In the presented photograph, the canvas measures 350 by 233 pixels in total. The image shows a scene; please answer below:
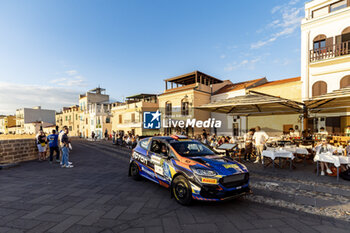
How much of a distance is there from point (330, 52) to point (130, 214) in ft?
54.8

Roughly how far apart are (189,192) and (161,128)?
71.6 feet

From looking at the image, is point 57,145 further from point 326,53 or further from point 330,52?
point 330,52

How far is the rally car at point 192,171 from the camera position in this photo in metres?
3.53

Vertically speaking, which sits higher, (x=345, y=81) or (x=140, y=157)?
(x=345, y=81)

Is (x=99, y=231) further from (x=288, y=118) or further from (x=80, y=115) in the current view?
(x=80, y=115)

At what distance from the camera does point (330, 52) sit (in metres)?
12.7

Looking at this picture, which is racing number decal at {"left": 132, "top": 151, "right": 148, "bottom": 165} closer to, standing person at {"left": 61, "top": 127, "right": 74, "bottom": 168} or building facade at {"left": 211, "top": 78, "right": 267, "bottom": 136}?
standing person at {"left": 61, "top": 127, "right": 74, "bottom": 168}

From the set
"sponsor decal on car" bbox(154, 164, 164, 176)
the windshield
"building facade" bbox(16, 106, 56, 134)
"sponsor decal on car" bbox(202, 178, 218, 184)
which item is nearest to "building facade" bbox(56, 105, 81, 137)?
"building facade" bbox(16, 106, 56, 134)

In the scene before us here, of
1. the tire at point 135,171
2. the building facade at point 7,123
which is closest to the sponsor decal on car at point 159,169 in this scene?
the tire at point 135,171

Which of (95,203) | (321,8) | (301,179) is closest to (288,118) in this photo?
(321,8)

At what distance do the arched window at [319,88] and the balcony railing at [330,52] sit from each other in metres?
1.76

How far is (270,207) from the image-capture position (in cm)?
381

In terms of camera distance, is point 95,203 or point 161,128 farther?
point 161,128


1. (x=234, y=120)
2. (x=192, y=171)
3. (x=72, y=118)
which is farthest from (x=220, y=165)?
(x=72, y=118)
